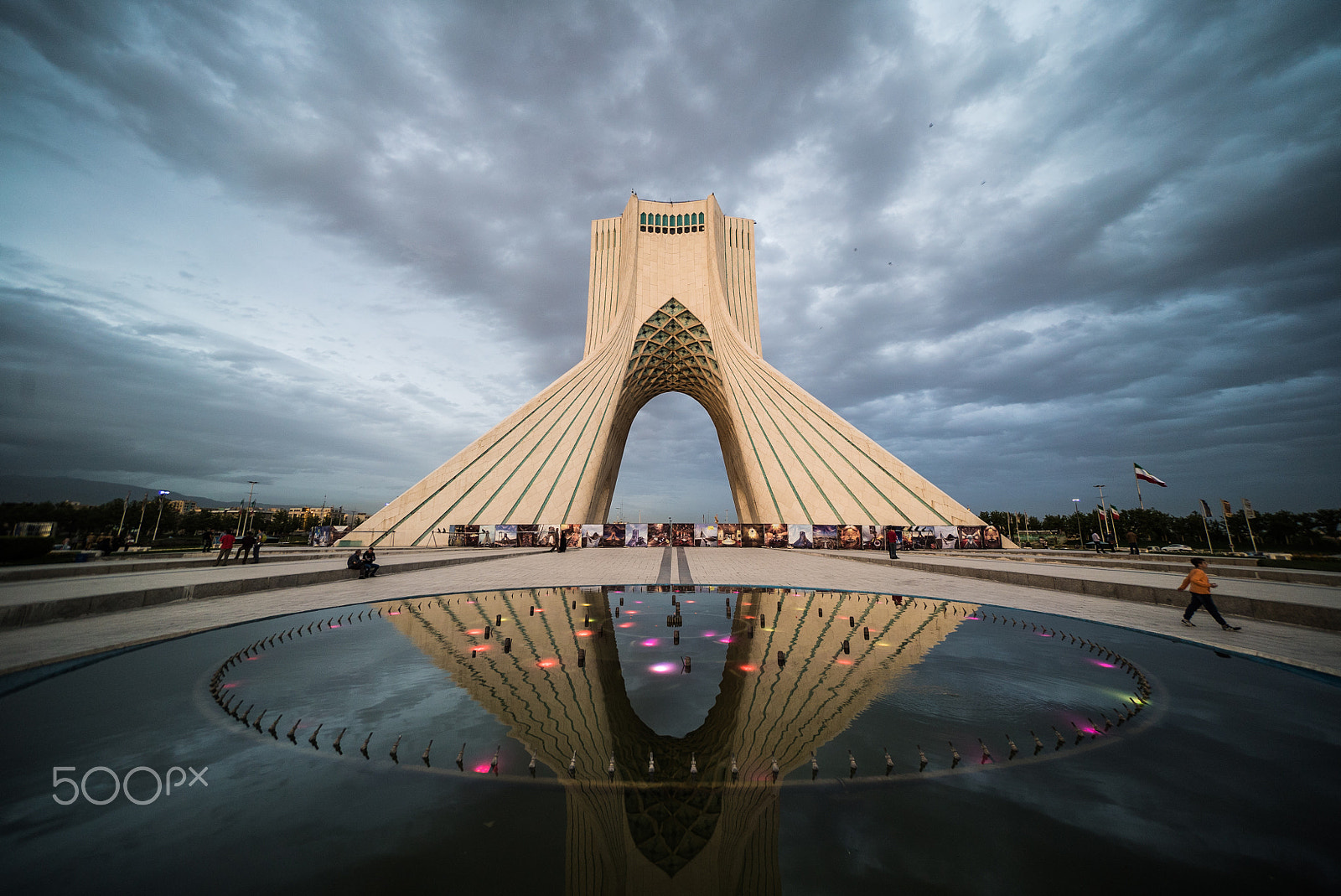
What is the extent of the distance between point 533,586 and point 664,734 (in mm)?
7247

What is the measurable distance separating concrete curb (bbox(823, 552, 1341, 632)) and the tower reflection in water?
3135 mm

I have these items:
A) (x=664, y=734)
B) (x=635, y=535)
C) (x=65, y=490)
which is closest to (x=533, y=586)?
(x=664, y=734)

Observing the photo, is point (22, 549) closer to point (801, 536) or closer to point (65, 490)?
point (801, 536)

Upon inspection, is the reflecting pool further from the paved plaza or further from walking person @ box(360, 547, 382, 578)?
walking person @ box(360, 547, 382, 578)

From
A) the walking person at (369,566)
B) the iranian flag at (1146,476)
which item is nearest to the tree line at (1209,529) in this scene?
the iranian flag at (1146,476)

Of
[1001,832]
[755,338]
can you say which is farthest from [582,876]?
[755,338]

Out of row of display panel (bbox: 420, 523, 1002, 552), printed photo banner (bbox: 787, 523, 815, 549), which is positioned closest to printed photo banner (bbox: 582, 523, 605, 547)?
row of display panel (bbox: 420, 523, 1002, 552)

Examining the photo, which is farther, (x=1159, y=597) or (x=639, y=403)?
(x=639, y=403)

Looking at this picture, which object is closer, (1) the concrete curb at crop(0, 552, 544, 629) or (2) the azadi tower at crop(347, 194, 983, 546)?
(1) the concrete curb at crop(0, 552, 544, 629)

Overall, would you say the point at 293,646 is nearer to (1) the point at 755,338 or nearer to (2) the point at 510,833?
(2) the point at 510,833

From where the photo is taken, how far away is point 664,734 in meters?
3.22

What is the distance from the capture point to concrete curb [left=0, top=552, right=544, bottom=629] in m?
5.72

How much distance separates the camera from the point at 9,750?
2766 mm

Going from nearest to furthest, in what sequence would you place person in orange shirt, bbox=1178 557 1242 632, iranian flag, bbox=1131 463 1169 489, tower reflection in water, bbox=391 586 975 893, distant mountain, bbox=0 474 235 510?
tower reflection in water, bbox=391 586 975 893
person in orange shirt, bbox=1178 557 1242 632
iranian flag, bbox=1131 463 1169 489
distant mountain, bbox=0 474 235 510
